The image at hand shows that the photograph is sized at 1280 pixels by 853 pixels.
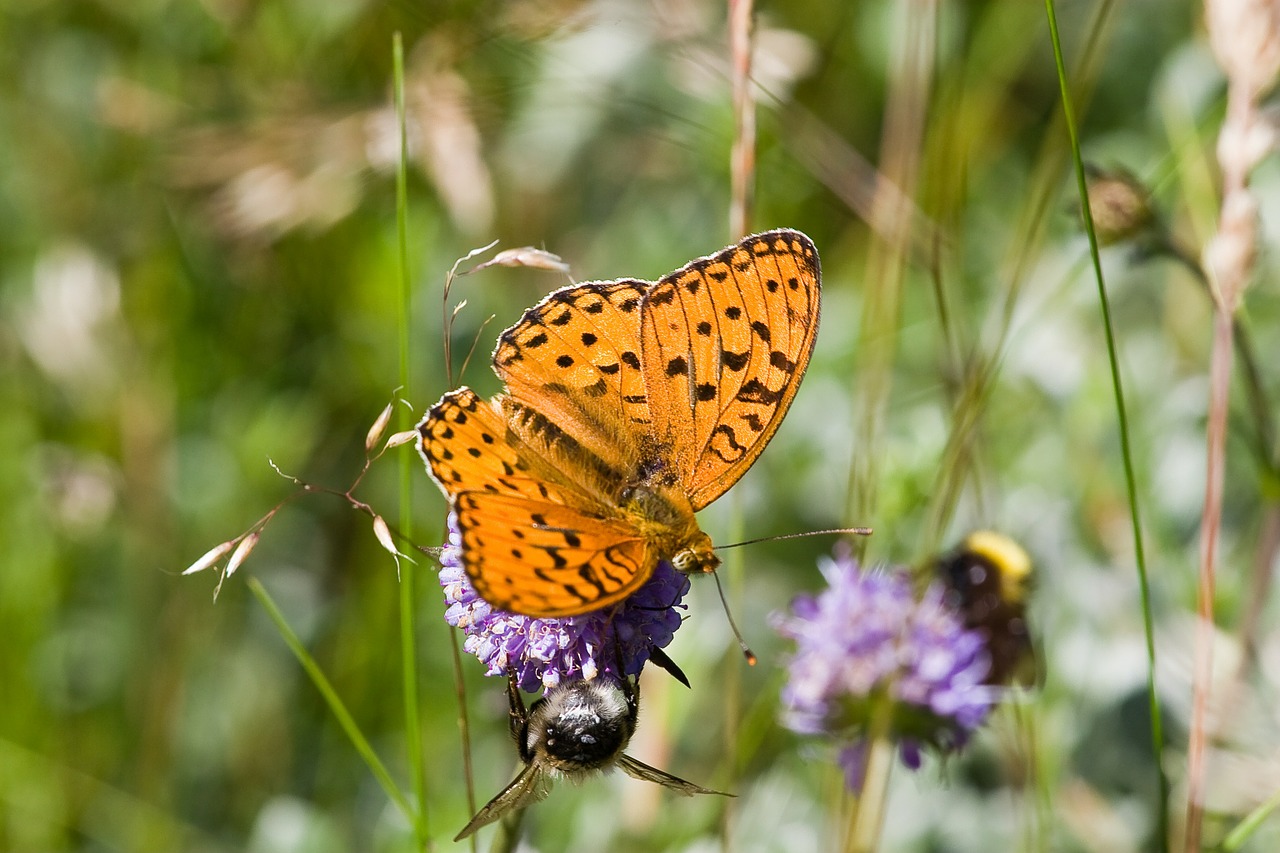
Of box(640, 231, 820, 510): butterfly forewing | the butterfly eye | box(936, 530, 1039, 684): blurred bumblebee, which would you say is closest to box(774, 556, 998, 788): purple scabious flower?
box(936, 530, 1039, 684): blurred bumblebee

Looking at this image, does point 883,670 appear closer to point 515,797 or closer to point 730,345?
point 730,345

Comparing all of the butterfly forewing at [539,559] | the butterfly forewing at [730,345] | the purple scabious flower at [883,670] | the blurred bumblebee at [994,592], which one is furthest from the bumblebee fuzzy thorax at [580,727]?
the blurred bumblebee at [994,592]

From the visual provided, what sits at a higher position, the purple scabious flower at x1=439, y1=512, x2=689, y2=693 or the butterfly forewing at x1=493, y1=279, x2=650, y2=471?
the butterfly forewing at x1=493, y1=279, x2=650, y2=471

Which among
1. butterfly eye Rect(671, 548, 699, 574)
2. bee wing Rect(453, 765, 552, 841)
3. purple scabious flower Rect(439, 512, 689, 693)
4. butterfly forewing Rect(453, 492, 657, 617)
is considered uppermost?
butterfly forewing Rect(453, 492, 657, 617)

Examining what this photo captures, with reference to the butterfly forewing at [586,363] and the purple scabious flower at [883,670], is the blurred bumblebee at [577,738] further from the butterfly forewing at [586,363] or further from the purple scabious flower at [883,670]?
the purple scabious flower at [883,670]

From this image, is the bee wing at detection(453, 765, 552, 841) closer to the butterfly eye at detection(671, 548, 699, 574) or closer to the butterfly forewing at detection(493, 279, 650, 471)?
the butterfly eye at detection(671, 548, 699, 574)

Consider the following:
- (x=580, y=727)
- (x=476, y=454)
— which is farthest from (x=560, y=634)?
(x=476, y=454)
